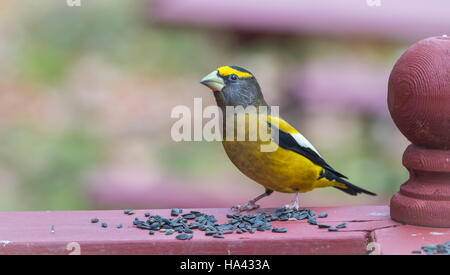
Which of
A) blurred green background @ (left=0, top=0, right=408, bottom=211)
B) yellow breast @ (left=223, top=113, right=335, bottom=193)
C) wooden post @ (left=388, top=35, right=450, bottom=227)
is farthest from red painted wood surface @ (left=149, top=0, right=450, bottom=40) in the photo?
wooden post @ (left=388, top=35, right=450, bottom=227)

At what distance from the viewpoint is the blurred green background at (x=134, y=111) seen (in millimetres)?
4008

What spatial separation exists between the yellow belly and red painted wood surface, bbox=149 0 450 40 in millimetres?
1591

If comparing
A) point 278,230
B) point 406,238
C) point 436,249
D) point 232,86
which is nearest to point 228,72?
point 232,86

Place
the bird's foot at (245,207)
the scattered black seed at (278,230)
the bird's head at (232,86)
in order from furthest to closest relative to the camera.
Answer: the bird's head at (232,86) → the bird's foot at (245,207) → the scattered black seed at (278,230)

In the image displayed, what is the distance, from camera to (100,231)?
2.16 metres

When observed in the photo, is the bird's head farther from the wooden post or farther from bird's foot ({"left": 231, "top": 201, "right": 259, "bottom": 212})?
the wooden post

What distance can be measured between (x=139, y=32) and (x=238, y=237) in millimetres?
2866

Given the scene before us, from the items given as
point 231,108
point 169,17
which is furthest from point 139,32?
point 231,108

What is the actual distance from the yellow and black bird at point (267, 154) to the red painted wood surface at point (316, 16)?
1.39 metres

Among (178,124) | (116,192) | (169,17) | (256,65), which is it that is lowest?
(116,192)

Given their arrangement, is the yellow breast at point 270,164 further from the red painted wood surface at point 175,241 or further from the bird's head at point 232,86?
the red painted wood surface at point 175,241

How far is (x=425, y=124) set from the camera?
2.13 meters

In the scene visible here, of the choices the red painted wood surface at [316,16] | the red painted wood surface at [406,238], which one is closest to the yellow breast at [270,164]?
the red painted wood surface at [406,238]
